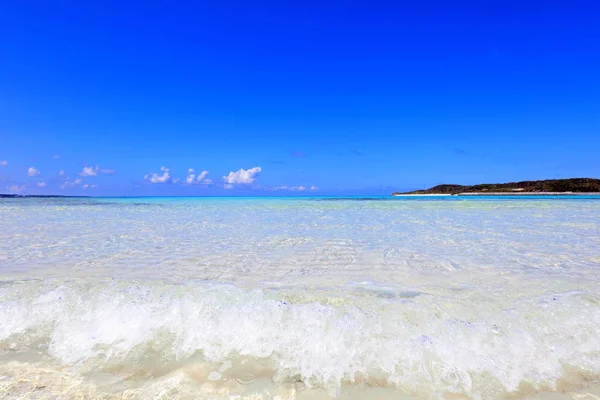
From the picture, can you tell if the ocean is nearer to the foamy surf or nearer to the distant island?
the foamy surf

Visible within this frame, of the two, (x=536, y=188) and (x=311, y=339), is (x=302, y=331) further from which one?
(x=536, y=188)

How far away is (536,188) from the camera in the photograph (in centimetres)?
11225

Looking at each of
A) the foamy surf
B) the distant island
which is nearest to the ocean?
the foamy surf

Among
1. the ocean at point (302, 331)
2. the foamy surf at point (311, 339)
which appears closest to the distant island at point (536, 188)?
the ocean at point (302, 331)

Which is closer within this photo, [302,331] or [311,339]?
[311,339]

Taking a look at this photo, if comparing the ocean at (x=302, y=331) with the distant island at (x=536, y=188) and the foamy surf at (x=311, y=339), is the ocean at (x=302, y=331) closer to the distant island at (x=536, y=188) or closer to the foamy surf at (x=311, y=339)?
the foamy surf at (x=311, y=339)

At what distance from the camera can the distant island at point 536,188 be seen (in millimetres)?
102875

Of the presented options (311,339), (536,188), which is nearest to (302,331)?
(311,339)

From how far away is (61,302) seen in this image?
4113 millimetres

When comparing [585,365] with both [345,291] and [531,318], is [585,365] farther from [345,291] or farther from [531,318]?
[345,291]

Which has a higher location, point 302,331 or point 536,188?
point 536,188

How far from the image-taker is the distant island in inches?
4050

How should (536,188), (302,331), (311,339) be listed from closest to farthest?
(311,339), (302,331), (536,188)

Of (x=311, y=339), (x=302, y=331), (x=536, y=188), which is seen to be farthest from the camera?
(x=536, y=188)
